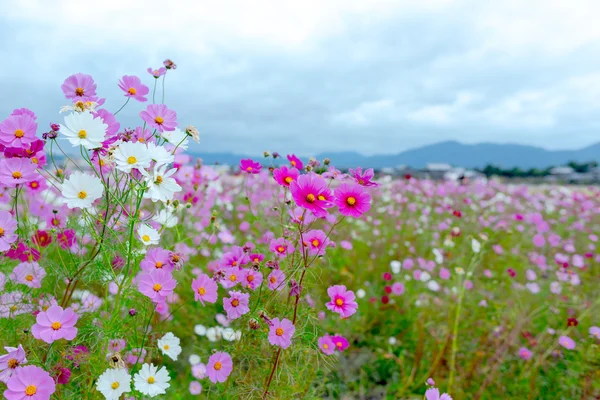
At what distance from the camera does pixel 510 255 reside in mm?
4152

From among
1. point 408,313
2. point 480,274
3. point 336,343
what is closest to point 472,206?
point 480,274

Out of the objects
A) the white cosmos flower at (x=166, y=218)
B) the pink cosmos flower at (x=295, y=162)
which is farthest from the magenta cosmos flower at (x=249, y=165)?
the white cosmos flower at (x=166, y=218)

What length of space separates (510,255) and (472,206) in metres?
1.07

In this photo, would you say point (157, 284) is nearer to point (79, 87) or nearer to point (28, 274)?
point (28, 274)

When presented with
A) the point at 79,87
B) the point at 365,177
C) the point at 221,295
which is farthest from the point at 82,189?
the point at 221,295

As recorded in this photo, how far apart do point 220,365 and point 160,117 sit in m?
A: 0.73

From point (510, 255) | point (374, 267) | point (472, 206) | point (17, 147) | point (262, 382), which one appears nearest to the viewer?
point (17, 147)

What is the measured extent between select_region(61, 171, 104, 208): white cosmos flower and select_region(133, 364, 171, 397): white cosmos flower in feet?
1.53

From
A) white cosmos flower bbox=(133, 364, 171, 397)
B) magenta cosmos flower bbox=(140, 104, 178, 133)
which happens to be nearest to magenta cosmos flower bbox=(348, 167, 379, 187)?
magenta cosmos flower bbox=(140, 104, 178, 133)

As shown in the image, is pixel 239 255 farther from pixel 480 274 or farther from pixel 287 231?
pixel 480 274

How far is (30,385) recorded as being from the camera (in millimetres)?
994

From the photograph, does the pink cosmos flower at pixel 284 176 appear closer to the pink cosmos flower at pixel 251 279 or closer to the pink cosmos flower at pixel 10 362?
the pink cosmos flower at pixel 251 279

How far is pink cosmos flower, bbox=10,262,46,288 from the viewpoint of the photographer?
1.33m

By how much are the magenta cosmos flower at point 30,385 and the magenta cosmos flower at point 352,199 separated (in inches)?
32.3
